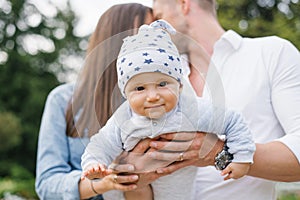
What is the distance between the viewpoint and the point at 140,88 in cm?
137

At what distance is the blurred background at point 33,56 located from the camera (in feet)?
31.4

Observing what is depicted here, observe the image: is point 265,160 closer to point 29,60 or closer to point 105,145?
point 105,145

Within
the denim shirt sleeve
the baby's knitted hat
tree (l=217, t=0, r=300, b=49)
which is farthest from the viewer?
tree (l=217, t=0, r=300, b=49)

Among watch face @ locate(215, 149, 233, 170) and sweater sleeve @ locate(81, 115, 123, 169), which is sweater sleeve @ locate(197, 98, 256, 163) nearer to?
watch face @ locate(215, 149, 233, 170)

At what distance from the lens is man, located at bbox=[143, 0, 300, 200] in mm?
1694

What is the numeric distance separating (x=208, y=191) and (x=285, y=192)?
509 cm

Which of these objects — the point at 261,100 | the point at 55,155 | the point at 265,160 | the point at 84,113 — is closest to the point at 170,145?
the point at 84,113

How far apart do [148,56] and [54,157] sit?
81 centimetres

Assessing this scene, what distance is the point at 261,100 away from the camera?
70.1 inches

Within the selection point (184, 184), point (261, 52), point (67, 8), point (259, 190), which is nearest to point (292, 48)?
point (261, 52)

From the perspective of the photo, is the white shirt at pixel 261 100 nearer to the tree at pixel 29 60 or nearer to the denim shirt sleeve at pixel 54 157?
the denim shirt sleeve at pixel 54 157

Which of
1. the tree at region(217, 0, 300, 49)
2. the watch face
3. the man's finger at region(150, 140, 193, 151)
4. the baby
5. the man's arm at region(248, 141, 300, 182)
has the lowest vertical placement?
the man's arm at region(248, 141, 300, 182)

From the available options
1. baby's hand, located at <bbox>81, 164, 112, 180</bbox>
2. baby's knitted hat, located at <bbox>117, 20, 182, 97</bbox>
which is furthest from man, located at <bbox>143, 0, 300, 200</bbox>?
baby's hand, located at <bbox>81, 164, 112, 180</bbox>

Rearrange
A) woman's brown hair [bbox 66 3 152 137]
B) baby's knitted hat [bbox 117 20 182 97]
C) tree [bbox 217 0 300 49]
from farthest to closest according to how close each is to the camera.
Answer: tree [bbox 217 0 300 49] → woman's brown hair [bbox 66 3 152 137] → baby's knitted hat [bbox 117 20 182 97]
